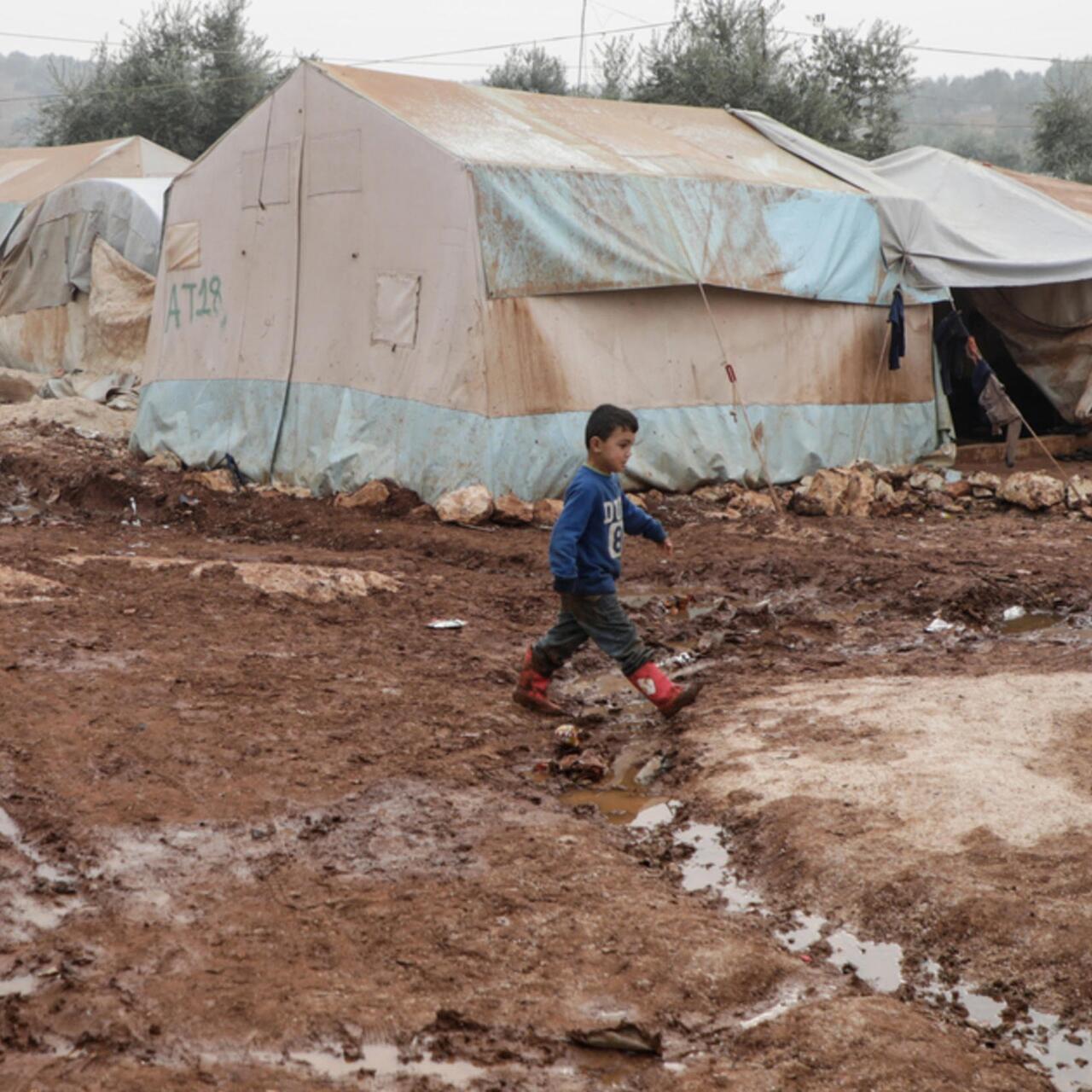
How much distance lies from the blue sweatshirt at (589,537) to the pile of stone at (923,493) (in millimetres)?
5644

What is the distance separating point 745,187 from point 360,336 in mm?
3555

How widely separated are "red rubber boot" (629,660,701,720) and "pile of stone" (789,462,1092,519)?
5645 millimetres

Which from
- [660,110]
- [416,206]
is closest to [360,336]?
[416,206]

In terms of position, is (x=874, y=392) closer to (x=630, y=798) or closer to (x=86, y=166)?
(x=630, y=798)

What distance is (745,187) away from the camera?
12016mm

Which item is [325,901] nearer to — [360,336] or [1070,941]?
[1070,941]

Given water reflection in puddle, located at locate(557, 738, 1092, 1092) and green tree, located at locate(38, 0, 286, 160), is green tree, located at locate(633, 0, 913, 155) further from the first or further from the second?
water reflection in puddle, located at locate(557, 738, 1092, 1092)

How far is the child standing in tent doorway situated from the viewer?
5473 mm

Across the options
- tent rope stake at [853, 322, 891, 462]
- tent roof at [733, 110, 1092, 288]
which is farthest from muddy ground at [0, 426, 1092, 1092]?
tent roof at [733, 110, 1092, 288]

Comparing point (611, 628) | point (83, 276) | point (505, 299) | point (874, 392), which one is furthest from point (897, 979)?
point (83, 276)

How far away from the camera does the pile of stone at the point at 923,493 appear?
11.1m

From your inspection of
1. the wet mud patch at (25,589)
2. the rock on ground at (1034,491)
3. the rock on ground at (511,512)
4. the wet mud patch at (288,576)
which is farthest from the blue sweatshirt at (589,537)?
the rock on ground at (1034,491)

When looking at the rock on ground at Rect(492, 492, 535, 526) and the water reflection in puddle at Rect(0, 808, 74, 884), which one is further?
the rock on ground at Rect(492, 492, 535, 526)

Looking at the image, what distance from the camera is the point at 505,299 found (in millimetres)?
10250
